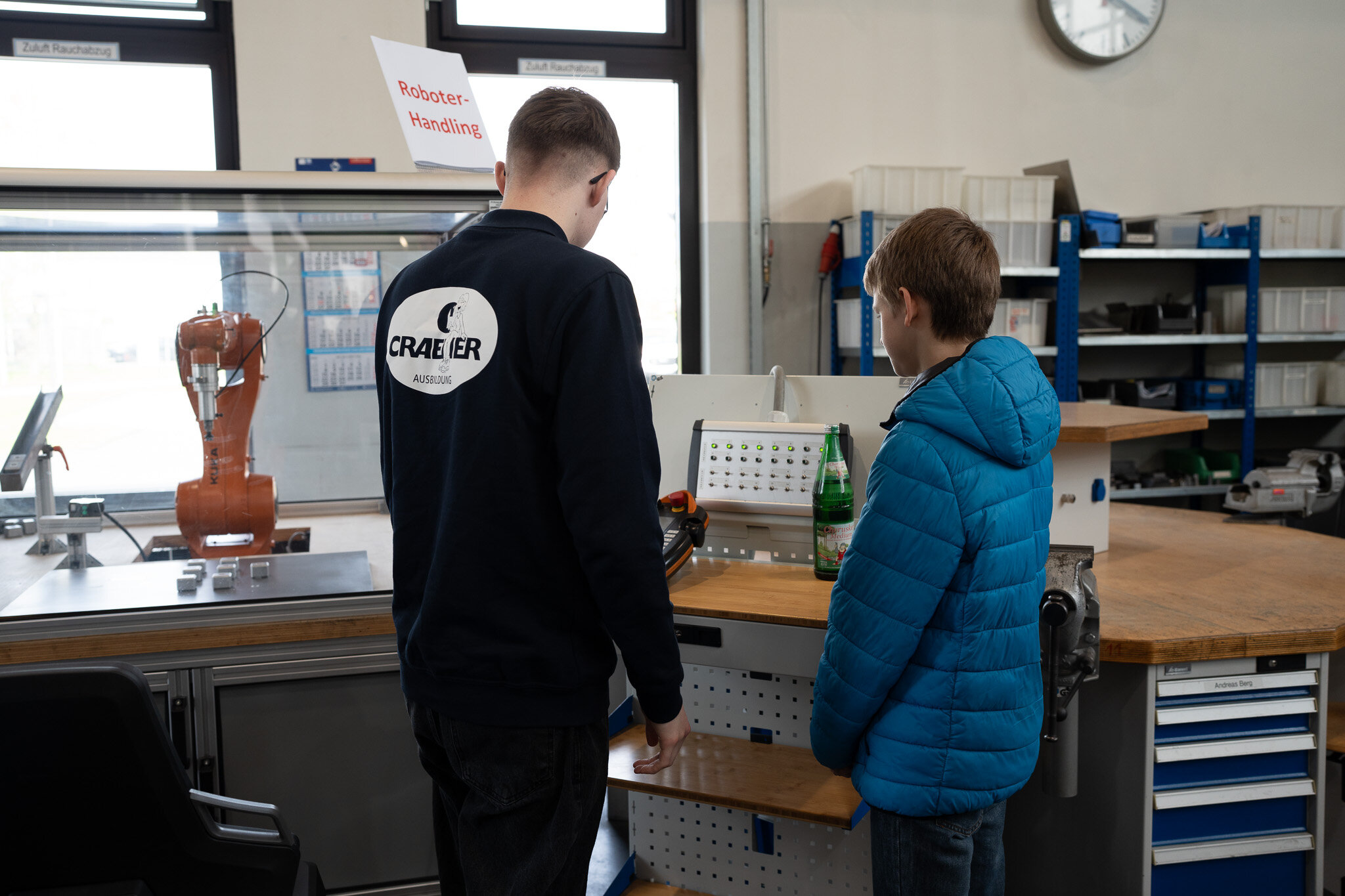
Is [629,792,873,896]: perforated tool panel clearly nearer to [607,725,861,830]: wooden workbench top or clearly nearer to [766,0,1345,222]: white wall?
[607,725,861,830]: wooden workbench top

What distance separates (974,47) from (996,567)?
374cm

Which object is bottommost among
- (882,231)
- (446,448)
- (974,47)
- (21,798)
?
(21,798)

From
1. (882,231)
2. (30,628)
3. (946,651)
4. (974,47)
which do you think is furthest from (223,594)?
(974,47)

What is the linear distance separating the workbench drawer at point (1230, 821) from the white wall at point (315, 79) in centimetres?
331

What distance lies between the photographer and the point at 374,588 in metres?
1.87

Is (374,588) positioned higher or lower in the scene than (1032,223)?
lower

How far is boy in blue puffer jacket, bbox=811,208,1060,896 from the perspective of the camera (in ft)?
3.79

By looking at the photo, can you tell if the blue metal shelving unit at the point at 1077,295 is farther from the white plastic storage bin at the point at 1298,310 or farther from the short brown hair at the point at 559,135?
the short brown hair at the point at 559,135

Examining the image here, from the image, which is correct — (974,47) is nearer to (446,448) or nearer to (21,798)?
(446,448)

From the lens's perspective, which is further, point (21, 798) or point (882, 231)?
point (882, 231)

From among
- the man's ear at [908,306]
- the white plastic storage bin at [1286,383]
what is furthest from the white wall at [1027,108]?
the man's ear at [908,306]

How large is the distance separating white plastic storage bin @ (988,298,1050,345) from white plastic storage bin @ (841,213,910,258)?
56 centimetres

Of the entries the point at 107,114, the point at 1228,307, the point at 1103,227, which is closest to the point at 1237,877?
the point at 1103,227

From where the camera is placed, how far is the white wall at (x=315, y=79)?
360cm
